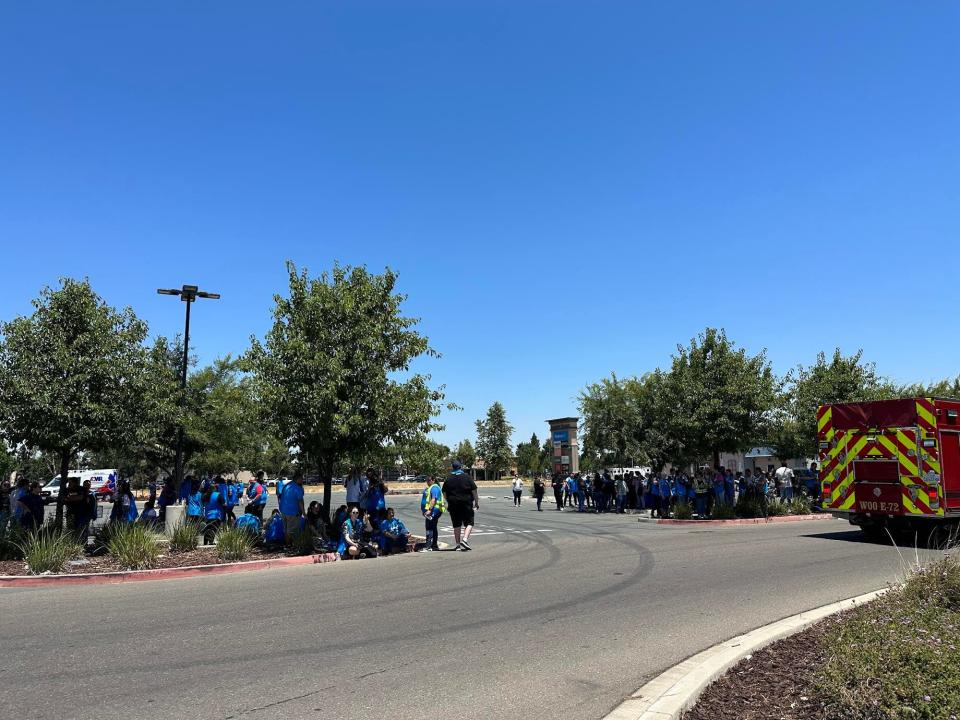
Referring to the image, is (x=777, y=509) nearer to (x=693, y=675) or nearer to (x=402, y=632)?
(x=402, y=632)

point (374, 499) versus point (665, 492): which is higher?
point (374, 499)

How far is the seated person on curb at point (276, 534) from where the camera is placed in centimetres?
1377

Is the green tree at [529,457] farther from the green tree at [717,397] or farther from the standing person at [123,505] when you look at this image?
the standing person at [123,505]

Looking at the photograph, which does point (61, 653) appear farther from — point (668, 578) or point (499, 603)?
point (668, 578)

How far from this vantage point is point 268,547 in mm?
13734

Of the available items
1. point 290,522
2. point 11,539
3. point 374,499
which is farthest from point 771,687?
point 11,539

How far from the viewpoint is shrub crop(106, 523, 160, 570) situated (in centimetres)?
1133

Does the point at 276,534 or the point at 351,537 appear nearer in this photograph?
the point at 351,537

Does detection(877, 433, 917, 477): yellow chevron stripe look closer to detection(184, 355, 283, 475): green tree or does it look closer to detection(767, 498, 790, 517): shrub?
detection(767, 498, 790, 517): shrub

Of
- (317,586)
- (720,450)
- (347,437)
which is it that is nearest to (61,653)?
(317,586)

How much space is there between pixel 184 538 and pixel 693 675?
10.6 meters

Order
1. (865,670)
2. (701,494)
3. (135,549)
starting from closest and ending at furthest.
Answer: (865,670) < (135,549) < (701,494)

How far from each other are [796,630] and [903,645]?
1.90 metres

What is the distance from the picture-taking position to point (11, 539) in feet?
40.3
